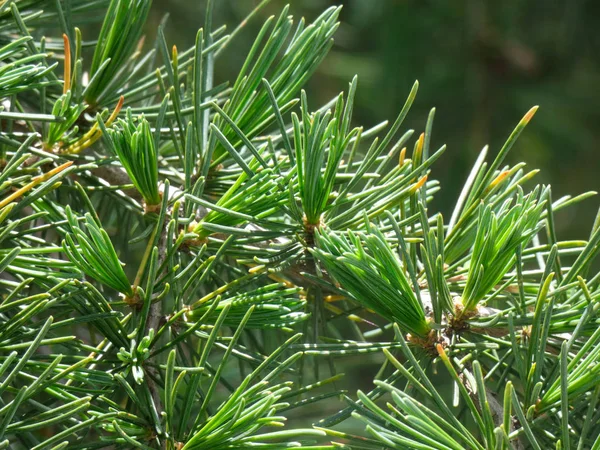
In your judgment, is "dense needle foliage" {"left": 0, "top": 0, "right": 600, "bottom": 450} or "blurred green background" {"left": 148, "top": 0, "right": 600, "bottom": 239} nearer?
"dense needle foliage" {"left": 0, "top": 0, "right": 600, "bottom": 450}

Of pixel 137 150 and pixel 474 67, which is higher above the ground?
pixel 474 67

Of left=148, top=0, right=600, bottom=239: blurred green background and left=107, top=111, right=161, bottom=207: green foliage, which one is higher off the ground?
left=148, top=0, right=600, bottom=239: blurred green background

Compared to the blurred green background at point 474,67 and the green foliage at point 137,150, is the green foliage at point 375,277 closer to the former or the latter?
the green foliage at point 137,150

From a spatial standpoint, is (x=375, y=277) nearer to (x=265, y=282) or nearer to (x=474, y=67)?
(x=265, y=282)

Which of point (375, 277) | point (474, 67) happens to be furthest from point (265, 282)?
point (474, 67)

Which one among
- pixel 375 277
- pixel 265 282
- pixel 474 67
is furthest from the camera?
pixel 474 67

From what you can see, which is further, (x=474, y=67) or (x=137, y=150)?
(x=474, y=67)

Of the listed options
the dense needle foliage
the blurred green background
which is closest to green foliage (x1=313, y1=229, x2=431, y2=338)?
the dense needle foliage

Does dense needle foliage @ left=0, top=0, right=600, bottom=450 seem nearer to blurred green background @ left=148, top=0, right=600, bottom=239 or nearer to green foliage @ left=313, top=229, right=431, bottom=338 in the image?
green foliage @ left=313, top=229, right=431, bottom=338

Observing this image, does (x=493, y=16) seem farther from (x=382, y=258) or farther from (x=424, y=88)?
(x=382, y=258)

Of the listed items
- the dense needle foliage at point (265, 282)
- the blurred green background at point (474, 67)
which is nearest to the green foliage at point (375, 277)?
the dense needle foliage at point (265, 282)
